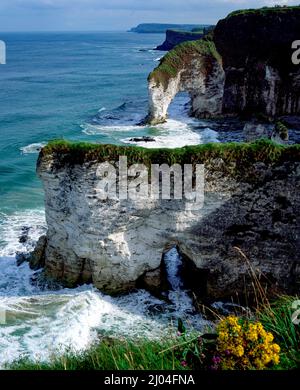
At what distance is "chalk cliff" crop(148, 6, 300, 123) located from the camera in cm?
4472

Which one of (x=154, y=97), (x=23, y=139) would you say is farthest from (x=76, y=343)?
(x=154, y=97)

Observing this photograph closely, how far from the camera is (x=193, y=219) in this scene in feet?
53.9

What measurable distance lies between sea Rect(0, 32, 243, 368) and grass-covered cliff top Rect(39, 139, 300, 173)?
5427mm

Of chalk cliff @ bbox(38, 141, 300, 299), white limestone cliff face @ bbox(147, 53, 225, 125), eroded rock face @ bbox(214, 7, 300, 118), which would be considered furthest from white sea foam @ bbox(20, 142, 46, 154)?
chalk cliff @ bbox(38, 141, 300, 299)

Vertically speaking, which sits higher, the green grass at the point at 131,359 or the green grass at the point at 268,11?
the green grass at the point at 268,11

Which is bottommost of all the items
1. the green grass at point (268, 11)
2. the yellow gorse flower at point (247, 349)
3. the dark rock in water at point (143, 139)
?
the dark rock in water at point (143, 139)

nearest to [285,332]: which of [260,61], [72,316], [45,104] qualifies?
[72,316]

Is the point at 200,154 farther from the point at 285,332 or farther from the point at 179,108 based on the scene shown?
the point at 179,108

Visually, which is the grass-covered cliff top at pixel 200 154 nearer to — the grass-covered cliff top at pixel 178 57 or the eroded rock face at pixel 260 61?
the grass-covered cliff top at pixel 178 57

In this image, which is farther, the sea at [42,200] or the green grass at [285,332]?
the sea at [42,200]

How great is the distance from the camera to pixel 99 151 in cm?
1598

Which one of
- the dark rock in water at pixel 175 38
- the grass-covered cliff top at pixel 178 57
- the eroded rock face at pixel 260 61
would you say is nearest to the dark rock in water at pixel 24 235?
the grass-covered cliff top at pixel 178 57

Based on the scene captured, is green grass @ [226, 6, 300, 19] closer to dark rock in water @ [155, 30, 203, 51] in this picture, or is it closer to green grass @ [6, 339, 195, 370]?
green grass @ [6, 339, 195, 370]

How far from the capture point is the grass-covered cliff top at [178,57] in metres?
45.9
